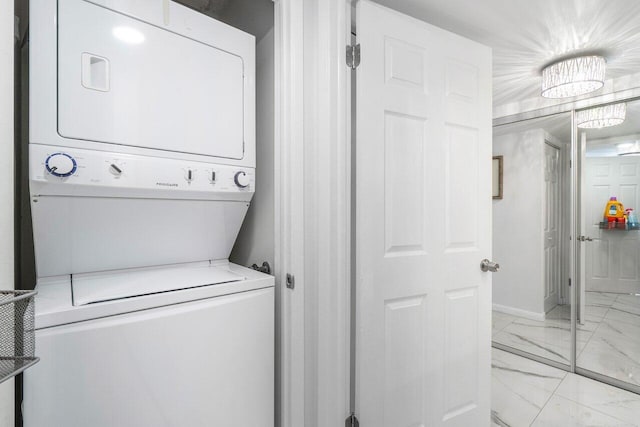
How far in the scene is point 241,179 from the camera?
1340 mm

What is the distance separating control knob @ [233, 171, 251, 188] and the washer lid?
0.38m

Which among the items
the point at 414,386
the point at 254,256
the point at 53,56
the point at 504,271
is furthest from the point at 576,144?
the point at 53,56

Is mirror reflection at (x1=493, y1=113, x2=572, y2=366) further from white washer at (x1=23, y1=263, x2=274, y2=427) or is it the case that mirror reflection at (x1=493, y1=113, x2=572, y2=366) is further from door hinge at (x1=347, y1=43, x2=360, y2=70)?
white washer at (x1=23, y1=263, x2=274, y2=427)

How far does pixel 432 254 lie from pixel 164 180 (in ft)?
3.96

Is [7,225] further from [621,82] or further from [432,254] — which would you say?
[621,82]

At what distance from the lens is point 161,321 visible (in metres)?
1.00

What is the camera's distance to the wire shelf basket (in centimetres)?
56

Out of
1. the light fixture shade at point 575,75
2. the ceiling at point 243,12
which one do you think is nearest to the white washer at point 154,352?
the ceiling at point 243,12

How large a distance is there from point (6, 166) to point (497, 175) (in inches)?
129

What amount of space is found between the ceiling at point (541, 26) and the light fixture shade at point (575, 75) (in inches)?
2.1

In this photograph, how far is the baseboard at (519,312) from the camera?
8.95 feet

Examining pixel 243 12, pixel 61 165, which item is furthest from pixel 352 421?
pixel 243 12

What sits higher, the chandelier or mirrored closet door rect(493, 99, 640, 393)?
the chandelier

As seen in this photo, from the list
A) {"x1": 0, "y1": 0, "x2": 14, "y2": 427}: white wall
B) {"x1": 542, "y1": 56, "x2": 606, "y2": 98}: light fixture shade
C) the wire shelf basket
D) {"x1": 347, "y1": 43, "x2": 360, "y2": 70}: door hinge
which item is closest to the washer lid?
{"x1": 0, "y1": 0, "x2": 14, "y2": 427}: white wall
